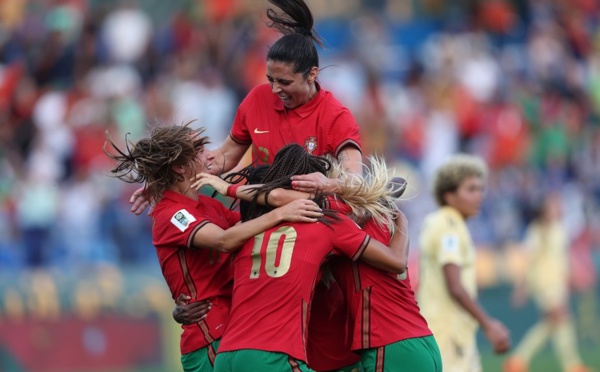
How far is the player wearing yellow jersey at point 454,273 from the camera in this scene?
7840 millimetres

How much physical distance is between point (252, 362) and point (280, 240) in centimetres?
62

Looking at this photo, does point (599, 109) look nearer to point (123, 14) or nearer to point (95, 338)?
point (123, 14)

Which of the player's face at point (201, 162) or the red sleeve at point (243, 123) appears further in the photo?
the red sleeve at point (243, 123)

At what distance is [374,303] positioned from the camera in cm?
595

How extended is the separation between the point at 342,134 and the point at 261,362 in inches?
62.5

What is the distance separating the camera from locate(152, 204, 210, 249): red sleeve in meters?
5.93

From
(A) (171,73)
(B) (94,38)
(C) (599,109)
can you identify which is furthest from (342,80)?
(C) (599,109)

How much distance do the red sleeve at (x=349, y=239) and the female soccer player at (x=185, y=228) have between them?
650 millimetres

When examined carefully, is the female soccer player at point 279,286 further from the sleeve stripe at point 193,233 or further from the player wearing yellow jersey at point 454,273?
the player wearing yellow jersey at point 454,273

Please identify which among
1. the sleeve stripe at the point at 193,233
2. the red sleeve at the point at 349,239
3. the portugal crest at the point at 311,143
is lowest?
the red sleeve at the point at 349,239

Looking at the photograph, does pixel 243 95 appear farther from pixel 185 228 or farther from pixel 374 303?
pixel 374 303

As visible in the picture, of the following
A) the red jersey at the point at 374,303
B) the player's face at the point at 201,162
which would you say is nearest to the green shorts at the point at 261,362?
the red jersey at the point at 374,303

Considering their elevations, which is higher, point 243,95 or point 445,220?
point 243,95

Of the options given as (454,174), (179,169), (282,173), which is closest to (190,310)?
(179,169)
